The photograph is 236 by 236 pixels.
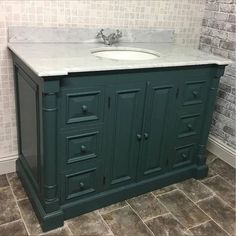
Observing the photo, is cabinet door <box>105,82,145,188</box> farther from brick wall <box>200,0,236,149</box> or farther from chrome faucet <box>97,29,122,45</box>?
brick wall <box>200,0,236,149</box>

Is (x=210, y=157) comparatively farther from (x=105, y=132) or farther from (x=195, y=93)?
(x=105, y=132)

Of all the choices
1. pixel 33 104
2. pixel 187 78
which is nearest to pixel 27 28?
pixel 33 104

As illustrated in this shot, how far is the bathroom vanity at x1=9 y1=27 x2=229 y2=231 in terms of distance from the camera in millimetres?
1423

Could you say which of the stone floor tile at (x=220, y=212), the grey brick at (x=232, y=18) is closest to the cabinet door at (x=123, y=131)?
the stone floor tile at (x=220, y=212)

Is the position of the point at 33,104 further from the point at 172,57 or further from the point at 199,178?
the point at 199,178

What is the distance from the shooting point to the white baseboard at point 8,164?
197 centimetres

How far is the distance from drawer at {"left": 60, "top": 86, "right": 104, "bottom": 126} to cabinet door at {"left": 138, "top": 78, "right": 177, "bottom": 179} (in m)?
0.30

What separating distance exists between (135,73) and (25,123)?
27.9 inches

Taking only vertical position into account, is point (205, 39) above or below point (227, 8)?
below

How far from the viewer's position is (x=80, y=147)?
154 cm

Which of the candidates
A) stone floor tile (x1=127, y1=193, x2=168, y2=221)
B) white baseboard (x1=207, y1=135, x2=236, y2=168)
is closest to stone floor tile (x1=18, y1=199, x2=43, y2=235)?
stone floor tile (x1=127, y1=193, x2=168, y2=221)

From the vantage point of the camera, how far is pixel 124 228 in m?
1.62

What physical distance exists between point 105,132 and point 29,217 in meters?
0.63

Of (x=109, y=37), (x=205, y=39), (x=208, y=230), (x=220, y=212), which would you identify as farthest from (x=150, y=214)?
(x=205, y=39)
